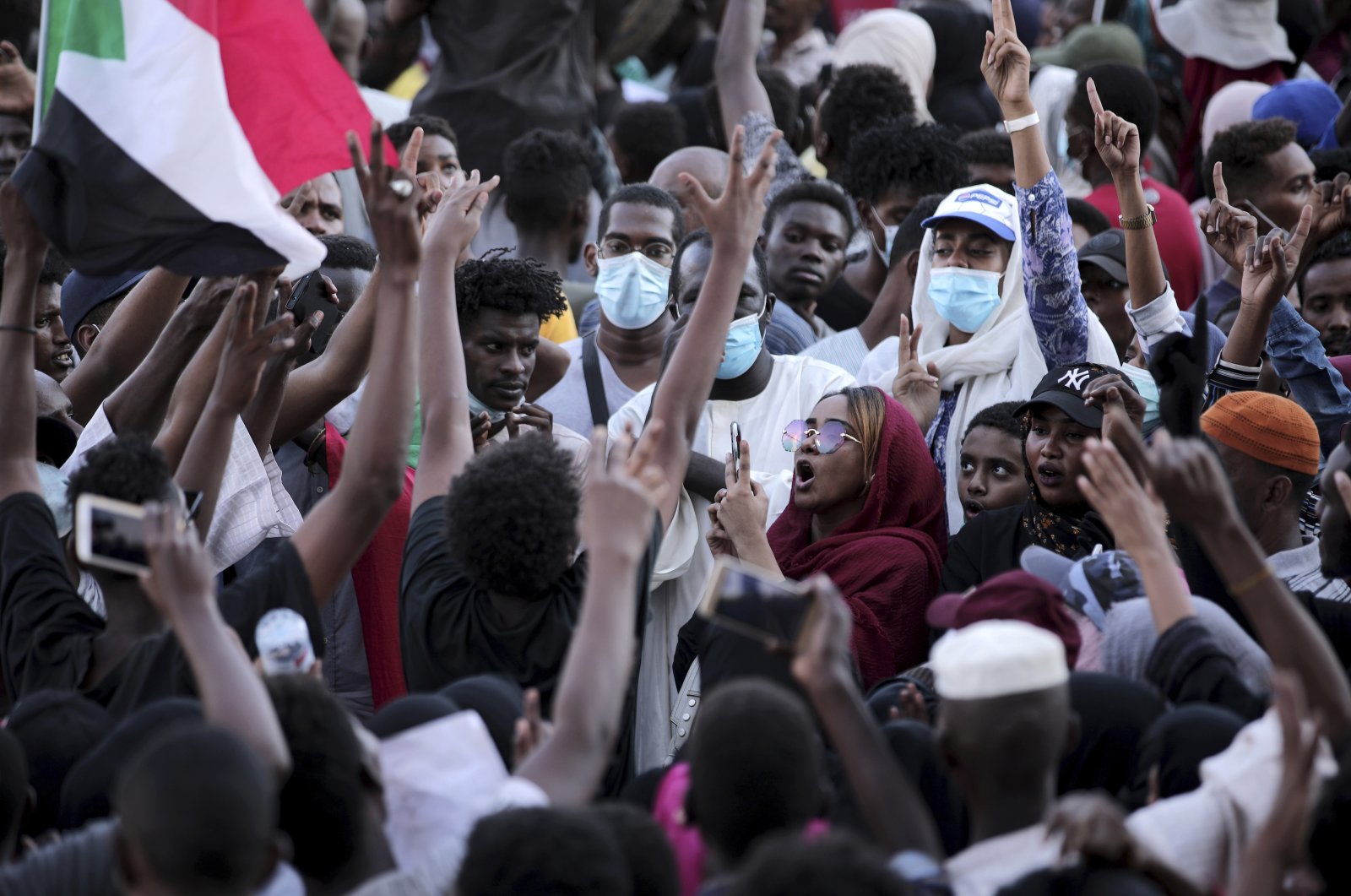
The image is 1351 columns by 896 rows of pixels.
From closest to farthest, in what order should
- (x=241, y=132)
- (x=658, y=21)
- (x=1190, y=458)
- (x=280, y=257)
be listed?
(x=1190, y=458) < (x=280, y=257) < (x=241, y=132) < (x=658, y=21)

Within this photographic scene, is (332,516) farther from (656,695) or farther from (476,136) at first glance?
(476,136)

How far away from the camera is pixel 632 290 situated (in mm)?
6812

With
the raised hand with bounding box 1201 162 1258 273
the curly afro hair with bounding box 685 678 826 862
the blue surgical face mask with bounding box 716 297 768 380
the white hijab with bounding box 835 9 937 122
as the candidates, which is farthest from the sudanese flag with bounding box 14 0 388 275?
the white hijab with bounding box 835 9 937 122

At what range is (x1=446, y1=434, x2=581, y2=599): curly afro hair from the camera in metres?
4.14

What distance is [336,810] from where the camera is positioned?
323cm

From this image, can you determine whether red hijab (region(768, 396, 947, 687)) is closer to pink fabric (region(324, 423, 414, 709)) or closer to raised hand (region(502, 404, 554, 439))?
raised hand (region(502, 404, 554, 439))

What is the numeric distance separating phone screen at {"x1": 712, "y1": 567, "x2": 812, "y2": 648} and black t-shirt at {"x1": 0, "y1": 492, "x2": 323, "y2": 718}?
3.82ft

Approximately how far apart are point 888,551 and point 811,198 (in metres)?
2.76

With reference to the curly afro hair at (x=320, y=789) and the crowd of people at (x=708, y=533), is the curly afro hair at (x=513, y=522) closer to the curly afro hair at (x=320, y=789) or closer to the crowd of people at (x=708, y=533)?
the crowd of people at (x=708, y=533)

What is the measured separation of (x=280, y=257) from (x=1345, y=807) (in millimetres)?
2941

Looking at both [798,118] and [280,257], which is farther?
[798,118]

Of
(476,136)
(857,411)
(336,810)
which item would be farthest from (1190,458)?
(476,136)

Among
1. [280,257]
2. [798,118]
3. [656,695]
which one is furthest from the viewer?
[798,118]

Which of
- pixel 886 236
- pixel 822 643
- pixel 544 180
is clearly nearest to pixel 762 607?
pixel 822 643
